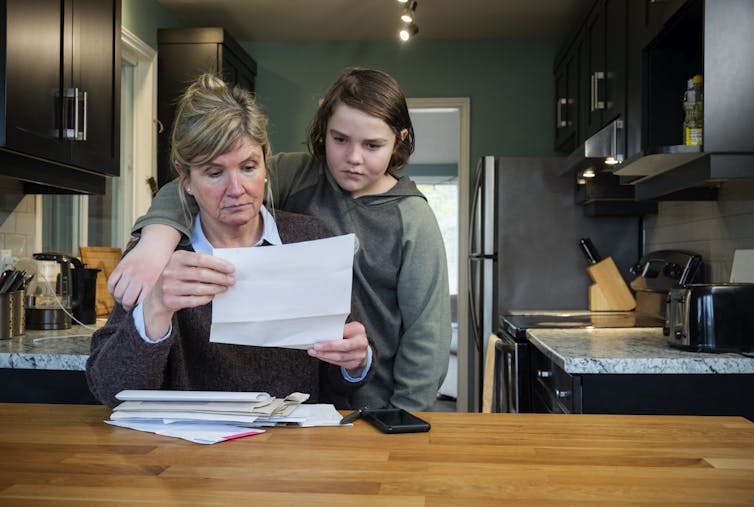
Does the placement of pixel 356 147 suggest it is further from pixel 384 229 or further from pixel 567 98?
pixel 567 98

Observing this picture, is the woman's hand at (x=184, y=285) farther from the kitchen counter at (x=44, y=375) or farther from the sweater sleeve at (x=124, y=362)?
the kitchen counter at (x=44, y=375)

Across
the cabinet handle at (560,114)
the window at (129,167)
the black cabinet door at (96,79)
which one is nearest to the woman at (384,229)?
the black cabinet door at (96,79)

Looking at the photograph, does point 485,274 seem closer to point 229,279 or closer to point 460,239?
point 460,239

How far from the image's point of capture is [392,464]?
1058 mm

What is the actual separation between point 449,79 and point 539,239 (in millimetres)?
1377

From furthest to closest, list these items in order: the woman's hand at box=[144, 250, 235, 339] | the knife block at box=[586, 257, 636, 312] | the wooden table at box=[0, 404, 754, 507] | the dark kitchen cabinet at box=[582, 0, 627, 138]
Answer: the knife block at box=[586, 257, 636, 312] → the dark kitchen cabinet at box=[582, 0, 627, 138] → the woman's hand at box=[144, 250, 235, 339] → the wooden table at box=[0, 404, 754, 507]

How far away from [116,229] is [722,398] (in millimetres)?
2872

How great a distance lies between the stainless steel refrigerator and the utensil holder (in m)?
2.39

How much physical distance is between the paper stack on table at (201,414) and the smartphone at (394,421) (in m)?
0.06

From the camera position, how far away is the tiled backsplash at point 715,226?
273 centimetres

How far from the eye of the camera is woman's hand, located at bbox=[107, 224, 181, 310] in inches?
50.2

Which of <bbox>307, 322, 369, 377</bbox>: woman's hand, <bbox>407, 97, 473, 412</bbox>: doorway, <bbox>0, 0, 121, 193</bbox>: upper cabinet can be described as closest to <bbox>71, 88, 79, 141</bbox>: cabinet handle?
<bbox>0, 0, 121, 193</bbox>: upper cabinet

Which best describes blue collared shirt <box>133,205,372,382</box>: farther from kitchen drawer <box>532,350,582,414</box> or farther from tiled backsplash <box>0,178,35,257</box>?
tiled backsplash <box>0,178,35,257</box>

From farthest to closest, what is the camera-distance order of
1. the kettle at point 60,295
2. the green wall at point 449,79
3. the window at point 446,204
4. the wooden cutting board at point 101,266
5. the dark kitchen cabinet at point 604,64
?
the window at point 446,204 → the green wall at point 449,79 → the wooden cutting board at point 101,266 → the dark kitchen cabinet at point 604,64 → the kettle at point 60,295
